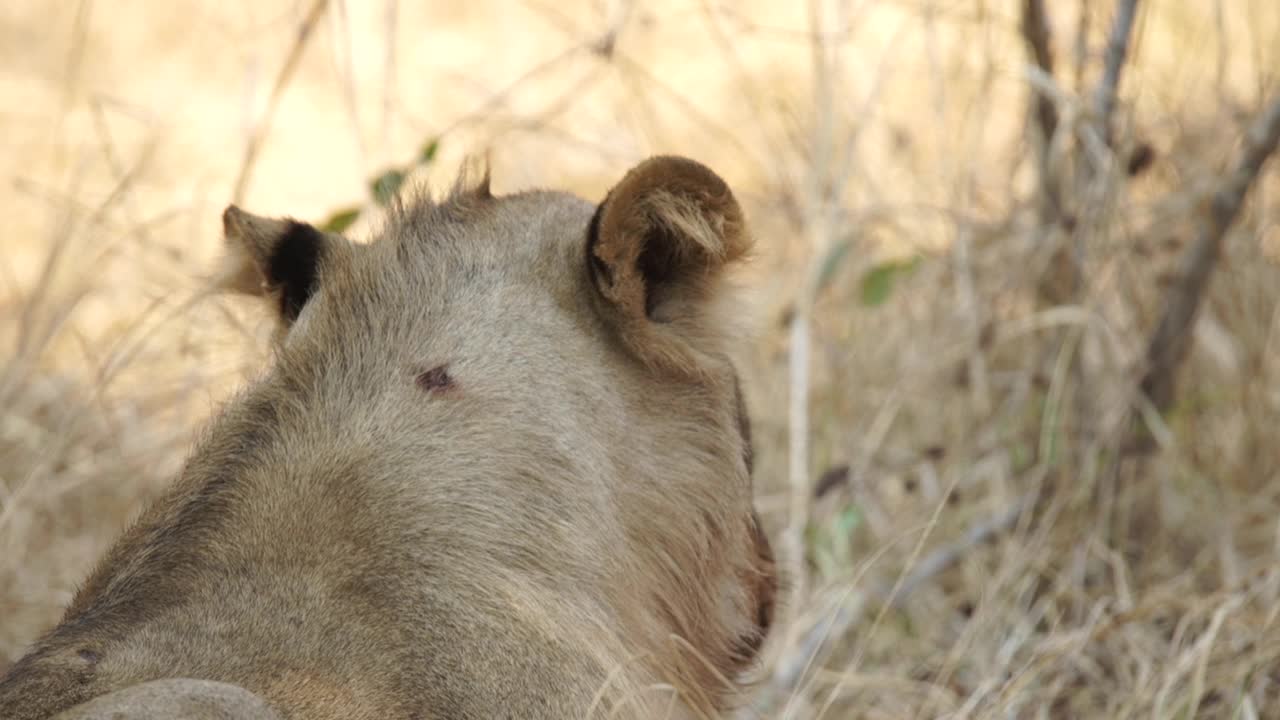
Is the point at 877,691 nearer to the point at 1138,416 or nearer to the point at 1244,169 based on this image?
the point at 1138,416

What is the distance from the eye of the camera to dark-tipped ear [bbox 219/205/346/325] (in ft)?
8.00

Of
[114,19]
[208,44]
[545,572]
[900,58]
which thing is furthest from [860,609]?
[114,19]

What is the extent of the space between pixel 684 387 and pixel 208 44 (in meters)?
6.31

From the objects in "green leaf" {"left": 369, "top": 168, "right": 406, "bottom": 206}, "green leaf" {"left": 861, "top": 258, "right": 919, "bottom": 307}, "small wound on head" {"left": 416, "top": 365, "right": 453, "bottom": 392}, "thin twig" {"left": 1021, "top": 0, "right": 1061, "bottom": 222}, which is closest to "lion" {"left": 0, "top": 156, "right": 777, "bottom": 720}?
"small wound on head" {"left": 416, "top": 365, "right": 453, "bottom": 392}

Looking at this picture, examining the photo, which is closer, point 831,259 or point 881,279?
point 881,279

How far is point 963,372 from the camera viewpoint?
4418 millimetres

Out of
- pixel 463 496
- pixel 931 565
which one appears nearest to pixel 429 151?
pixel 463 496

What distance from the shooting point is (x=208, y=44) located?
26.7 ft

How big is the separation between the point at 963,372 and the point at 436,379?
8.14 feet

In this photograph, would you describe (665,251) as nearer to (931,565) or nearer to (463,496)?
(463,496)

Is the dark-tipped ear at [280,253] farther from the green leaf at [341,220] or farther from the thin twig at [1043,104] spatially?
the thin twig at [1043,104]

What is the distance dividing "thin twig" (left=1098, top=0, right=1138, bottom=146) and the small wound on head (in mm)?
2245

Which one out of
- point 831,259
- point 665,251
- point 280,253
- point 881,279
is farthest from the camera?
point 831,259

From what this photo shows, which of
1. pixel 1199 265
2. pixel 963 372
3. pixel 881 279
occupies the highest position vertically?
pixel 881 279
